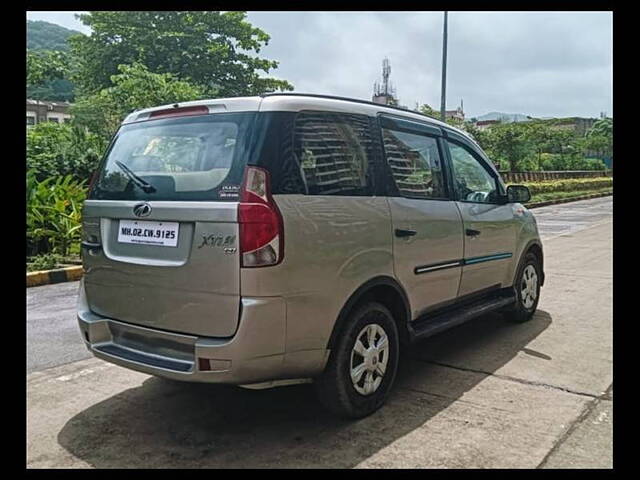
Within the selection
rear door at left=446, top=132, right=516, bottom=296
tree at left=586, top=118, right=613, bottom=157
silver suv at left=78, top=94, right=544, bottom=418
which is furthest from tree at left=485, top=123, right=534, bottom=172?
silver suv at left=78, top=94, right=544, bottom=418

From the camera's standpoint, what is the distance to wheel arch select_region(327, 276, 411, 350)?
10.6 feet

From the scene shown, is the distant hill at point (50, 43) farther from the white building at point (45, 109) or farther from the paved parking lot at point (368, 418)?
the paved parking lot at point (368, 418)

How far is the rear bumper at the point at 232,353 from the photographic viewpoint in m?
2.85

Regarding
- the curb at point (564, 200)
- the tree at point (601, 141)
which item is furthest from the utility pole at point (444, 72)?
the tree at point (601, 141)

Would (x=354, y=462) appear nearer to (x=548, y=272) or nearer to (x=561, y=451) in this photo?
(x=561, y=451)

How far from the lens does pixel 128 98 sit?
19.4 meters

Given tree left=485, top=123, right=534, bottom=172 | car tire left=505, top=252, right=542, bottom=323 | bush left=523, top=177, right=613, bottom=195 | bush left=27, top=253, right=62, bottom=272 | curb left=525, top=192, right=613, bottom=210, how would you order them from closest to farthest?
1. car tire left=505, top=252, right=542, bottom=323
2. bush left=27, top=253, right=62, bottom=272
3. curb left=525, top=192, right=613, bottom=210
4. bush left=523, top=177, right=613, bottom=195
5. tree left=485, top=123, right=534, bottom=172

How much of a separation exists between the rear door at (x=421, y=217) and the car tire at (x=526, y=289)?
1.33m

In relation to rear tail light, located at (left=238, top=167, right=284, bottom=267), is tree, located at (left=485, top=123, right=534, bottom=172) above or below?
above

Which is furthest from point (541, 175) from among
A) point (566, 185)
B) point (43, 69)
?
point (43, 69)

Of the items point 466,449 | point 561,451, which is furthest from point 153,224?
point 561,451

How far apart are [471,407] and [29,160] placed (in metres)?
10.6

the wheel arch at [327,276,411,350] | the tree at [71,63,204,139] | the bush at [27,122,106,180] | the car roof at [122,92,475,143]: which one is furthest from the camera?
the tree at [71,63,204,139]

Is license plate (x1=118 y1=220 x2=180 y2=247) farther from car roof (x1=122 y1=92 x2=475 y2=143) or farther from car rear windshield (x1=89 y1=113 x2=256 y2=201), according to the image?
car roof (x1=122 y1=92 x2=475 y2=143)
